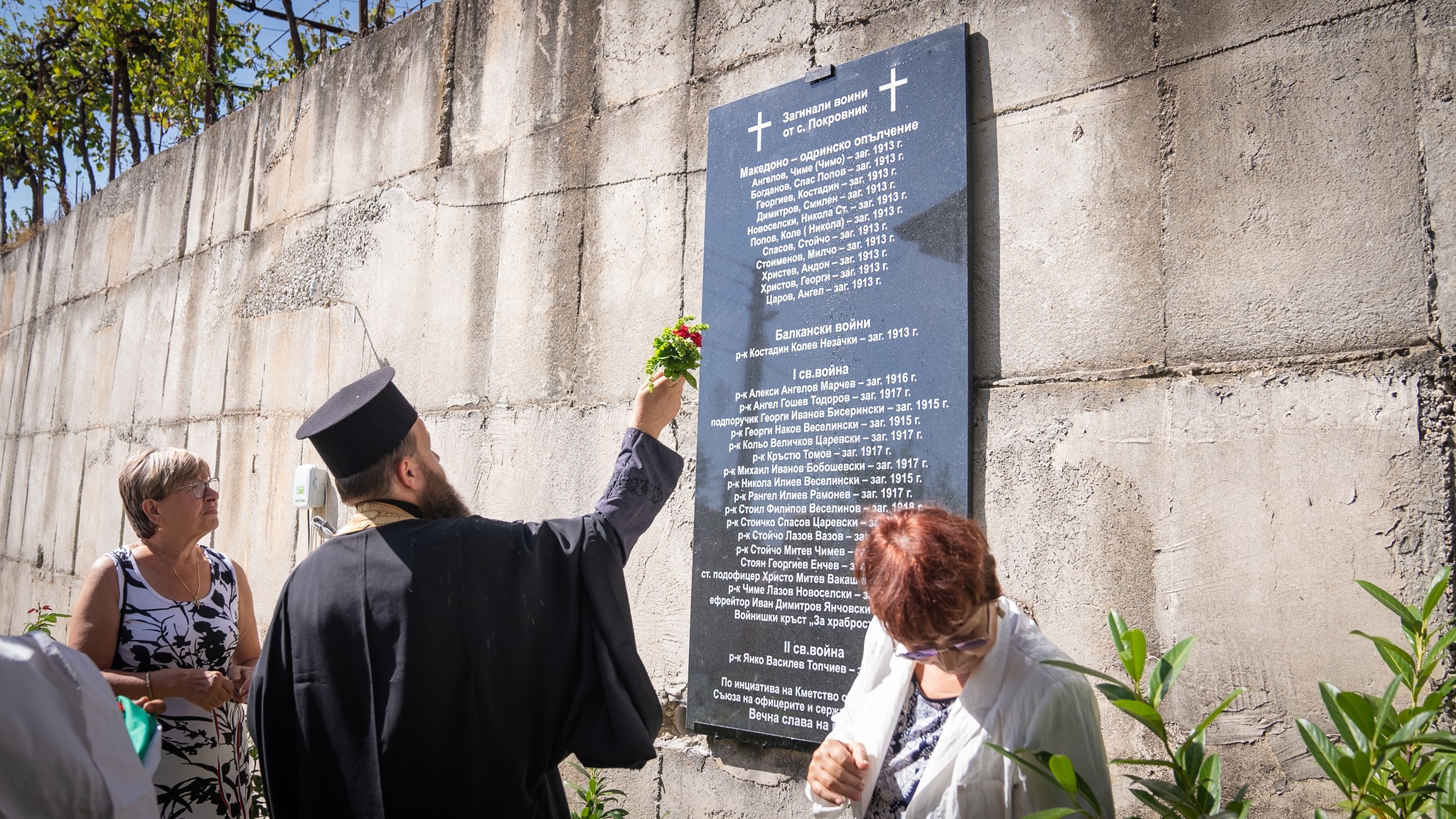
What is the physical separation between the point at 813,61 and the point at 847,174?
1.76 ft

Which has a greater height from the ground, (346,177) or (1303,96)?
(346,177)

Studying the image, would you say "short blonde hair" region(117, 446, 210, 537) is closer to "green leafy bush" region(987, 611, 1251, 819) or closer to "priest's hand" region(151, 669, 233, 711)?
"priest's hand" region(151, 669, 233, 711)

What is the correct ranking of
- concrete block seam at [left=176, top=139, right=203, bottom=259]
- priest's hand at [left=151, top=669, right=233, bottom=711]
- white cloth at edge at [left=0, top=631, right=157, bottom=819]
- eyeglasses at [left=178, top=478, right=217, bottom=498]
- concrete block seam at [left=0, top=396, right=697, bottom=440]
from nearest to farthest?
1. white cloth at edge at [left=0, top=631, right=157, bottom=819]
2. priest's hand at [left=151, top=669, right=233, bottom=711]
3. eyeglasses at [left=178, top=478, right=217, bottom=498]
4. concrete block seam at [left=0, top=396, right=697, bottom=440]
5. concrete block seam at [left=176, top=139, right=203, bottom=259]

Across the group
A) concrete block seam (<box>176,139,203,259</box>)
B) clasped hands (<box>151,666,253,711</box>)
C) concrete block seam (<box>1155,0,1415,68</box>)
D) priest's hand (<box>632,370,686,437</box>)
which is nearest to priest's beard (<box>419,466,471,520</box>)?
priest's hand (<box>632,370,686,437</box>)

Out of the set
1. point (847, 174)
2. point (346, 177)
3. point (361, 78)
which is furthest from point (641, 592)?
point (361, 78)

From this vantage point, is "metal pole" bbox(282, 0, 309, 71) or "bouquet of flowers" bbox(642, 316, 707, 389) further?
"metal pole" bbox(282, 0, 309, 71)

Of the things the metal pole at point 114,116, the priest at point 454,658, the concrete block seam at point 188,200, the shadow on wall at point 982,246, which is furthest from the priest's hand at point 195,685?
the metal pole at point 114,116

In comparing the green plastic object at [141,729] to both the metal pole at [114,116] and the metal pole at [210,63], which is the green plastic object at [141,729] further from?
the metal pole at [114,116]

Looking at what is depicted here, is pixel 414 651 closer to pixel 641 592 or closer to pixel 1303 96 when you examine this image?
pixel 641 592

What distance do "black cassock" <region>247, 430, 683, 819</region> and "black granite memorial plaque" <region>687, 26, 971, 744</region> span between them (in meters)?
0.79

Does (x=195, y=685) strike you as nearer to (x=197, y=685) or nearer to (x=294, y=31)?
(x=197, y=685)

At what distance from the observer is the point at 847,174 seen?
10.4 ft

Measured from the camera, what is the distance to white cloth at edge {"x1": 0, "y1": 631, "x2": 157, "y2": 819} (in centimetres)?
139

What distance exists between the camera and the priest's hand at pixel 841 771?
211 centimetres
